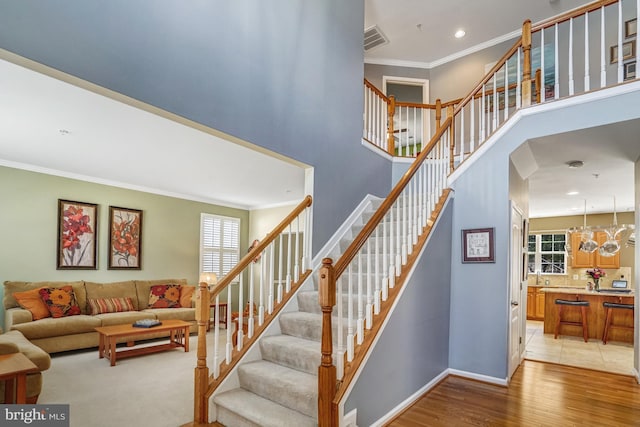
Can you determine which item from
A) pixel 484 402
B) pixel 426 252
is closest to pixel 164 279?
pixel 426 252

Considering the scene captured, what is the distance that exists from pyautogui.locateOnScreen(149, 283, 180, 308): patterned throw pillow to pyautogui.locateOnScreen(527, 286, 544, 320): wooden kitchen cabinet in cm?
843

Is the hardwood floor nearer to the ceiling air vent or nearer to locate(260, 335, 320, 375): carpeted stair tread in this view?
locate(260, 335, 320, 375): carpeted stair tread

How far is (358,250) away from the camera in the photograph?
2.57 metres

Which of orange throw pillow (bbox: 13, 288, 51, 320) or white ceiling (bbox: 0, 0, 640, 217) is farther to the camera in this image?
orange throw pillow (bbox: 13, 288, 51, 320)

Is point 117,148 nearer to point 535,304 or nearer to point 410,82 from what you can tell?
point 410,82

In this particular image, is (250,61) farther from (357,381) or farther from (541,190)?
(541,190)

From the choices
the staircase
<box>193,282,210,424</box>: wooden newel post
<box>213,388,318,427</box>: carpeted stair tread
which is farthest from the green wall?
<box>213,388,318,427</box>: carpeted stair tread

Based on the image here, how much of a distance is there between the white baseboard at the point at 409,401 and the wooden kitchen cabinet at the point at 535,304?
6.33m

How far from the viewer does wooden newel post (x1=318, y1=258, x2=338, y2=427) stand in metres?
2.22

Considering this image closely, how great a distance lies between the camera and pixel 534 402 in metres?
3.31

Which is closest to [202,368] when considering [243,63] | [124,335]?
[124,335]

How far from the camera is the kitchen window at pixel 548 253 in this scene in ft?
30.8

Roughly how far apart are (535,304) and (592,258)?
5.74ft

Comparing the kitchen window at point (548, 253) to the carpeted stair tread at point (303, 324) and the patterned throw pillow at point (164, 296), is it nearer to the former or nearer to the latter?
the carpeted stair tread at point (303, 324)
